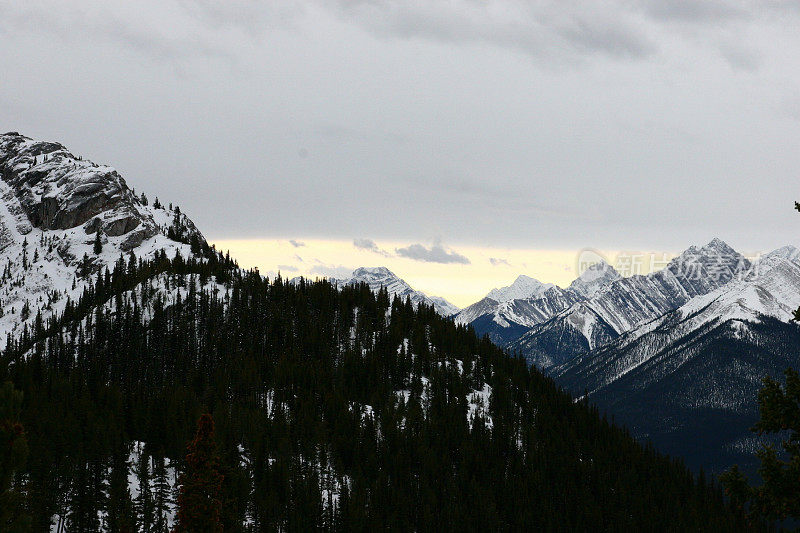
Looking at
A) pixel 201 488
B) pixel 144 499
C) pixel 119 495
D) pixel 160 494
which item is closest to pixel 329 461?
pixel 160 494

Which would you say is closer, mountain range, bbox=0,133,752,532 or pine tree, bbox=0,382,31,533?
pine tree, bbox=0,382,31,533

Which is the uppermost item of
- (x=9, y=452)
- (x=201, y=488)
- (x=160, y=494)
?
(x=9, y=452)

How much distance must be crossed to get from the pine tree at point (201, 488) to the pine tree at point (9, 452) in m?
25.7

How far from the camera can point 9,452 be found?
32125mm

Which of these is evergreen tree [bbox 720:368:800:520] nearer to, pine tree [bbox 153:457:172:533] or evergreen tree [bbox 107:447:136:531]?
evergreen tree [bbox 107:447:136:531]

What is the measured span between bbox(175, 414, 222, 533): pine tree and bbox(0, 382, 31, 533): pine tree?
25672 millimetres

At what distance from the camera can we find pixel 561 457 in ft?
609

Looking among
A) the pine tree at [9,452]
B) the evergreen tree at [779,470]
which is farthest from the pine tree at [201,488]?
the evergreen tree at [779,470]

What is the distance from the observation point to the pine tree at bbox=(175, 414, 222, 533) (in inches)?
2324

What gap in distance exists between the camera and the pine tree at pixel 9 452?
105ft

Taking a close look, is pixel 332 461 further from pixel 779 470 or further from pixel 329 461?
pixel 779 470

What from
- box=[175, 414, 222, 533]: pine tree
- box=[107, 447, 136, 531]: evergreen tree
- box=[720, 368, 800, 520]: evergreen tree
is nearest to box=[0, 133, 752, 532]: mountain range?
box=[107, 447, 136, 531]: evergreen tree

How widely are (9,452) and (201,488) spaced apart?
2893 centimetres

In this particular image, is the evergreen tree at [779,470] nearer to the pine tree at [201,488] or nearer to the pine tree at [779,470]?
the pine tree at [779,470]
